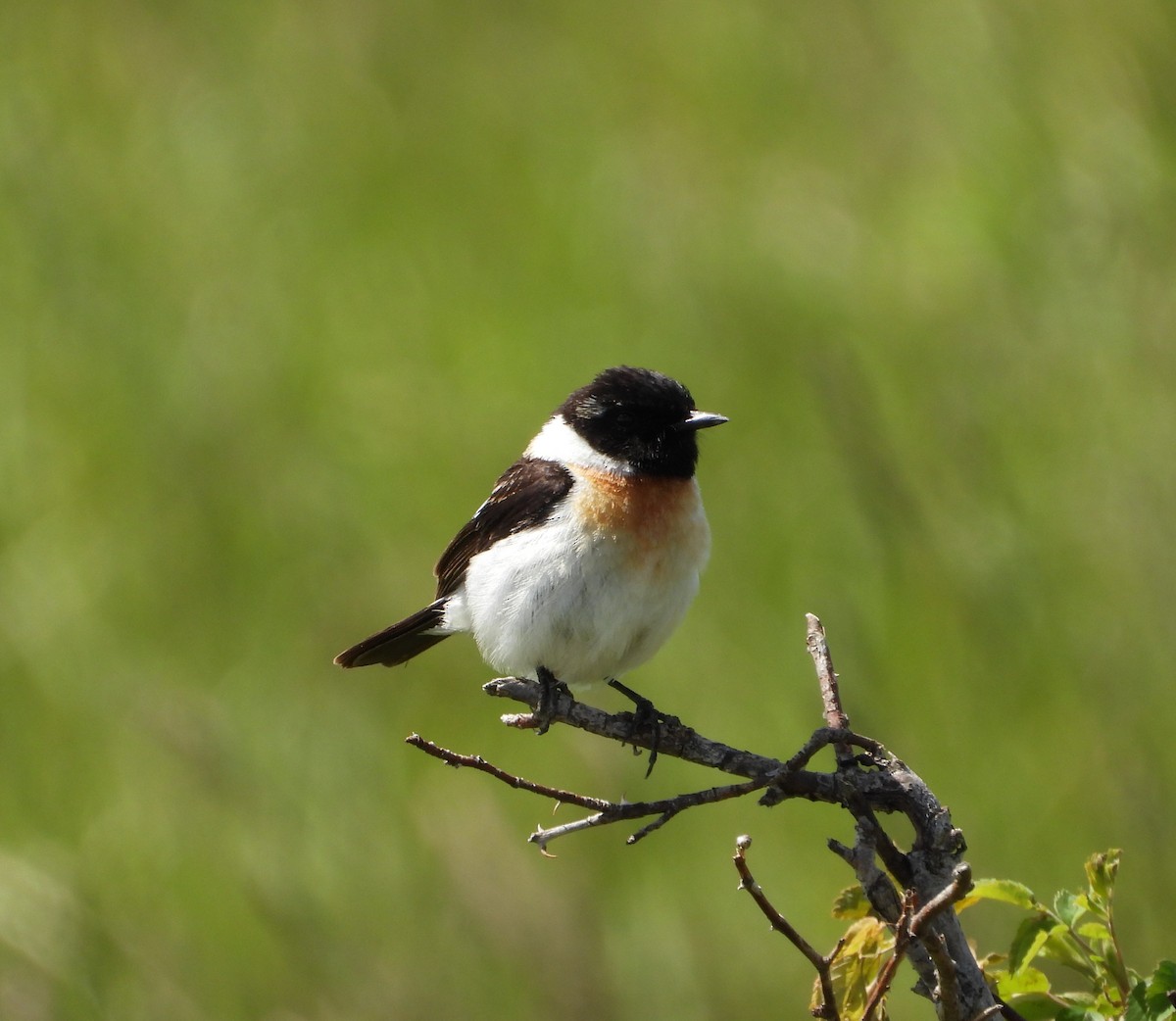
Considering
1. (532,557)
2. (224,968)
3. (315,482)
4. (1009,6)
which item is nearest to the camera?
(532,557)

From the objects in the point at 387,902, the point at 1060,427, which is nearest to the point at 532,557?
the point at 387,902

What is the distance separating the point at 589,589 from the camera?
3.46 m

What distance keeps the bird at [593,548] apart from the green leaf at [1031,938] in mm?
1488

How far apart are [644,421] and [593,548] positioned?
575mm

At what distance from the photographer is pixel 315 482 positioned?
5.35m

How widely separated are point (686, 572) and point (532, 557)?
0.39 meters

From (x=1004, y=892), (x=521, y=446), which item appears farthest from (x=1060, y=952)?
(x=521, y=446)

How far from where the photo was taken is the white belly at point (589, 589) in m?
3.46

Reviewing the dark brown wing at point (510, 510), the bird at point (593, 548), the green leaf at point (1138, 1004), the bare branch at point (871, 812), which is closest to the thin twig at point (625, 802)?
the bare branch at point (871, 812)

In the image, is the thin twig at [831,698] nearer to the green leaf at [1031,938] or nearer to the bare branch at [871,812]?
the bare branch at [871,812]

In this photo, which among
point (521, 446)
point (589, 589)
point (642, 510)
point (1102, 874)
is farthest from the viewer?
point (521, 446)

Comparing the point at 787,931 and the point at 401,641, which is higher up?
the point at 787,931

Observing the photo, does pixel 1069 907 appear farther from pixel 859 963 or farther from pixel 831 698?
pixel 831 698

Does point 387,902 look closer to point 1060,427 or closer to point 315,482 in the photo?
point 315,482
